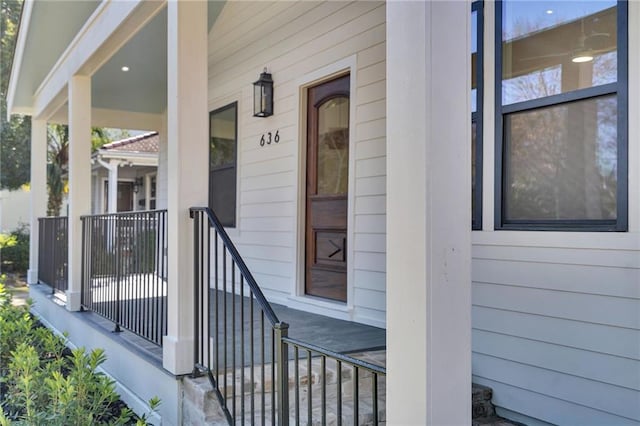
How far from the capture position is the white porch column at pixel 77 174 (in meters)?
5.02

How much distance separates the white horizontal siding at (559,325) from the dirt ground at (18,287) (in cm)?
786

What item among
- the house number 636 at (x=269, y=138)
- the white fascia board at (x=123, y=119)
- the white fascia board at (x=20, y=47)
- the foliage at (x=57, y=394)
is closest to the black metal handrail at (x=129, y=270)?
the foliage at (x=57, y=394)

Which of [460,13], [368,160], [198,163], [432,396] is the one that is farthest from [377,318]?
[460,13]

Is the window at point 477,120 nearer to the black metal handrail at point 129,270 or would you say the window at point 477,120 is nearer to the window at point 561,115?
the window at point 561,115

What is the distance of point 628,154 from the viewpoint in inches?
94.9

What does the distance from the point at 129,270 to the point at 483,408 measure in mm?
2615

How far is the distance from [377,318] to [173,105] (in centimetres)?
213

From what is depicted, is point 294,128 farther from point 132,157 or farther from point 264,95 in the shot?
point 132,157

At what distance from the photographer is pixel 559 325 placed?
2656 millimetres

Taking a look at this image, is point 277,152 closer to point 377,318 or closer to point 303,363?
point 377,318

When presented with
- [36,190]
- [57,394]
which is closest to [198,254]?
[57,394]

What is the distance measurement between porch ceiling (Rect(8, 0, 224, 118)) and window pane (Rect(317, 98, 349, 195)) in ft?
6.31

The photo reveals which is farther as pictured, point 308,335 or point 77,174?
point 77,174

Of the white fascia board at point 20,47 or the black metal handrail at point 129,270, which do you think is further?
the white fascia board at point 20,47
